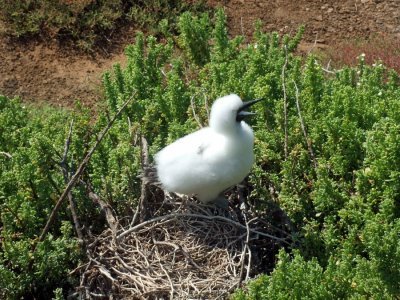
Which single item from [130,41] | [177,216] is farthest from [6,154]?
[130,41]

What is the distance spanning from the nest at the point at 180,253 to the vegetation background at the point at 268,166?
0.48ft

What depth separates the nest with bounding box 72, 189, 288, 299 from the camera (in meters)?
4.66

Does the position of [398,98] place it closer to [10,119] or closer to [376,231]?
[376,231]

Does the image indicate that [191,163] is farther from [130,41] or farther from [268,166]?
[130,41]

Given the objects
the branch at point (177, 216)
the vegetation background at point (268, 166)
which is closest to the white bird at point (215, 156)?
the branch at point (177, 216)

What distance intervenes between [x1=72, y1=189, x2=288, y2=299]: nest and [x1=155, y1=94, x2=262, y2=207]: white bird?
26cm

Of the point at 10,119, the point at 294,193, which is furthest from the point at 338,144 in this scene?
the point at 10,119

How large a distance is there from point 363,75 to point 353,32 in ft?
9.40

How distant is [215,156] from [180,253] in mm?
696

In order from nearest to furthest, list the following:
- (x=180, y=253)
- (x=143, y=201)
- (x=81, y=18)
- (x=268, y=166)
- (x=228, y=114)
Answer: (x=228, y=114) → (x=180, y=253) → (x=143, y=201) → (x=268, y=166) → (x=81, y=18)

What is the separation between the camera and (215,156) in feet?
15.2

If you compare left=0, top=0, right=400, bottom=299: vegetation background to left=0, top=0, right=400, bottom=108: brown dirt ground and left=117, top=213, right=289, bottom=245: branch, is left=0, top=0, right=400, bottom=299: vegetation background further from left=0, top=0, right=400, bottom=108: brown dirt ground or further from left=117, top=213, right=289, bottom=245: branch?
left=0, top=0, right=400, bottom=108: brown dirt ground

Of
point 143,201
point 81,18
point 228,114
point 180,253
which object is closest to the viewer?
point 228,114

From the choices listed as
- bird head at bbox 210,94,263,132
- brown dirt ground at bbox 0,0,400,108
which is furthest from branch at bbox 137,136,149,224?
brown dirt ground at bbox 0,0,400,108
